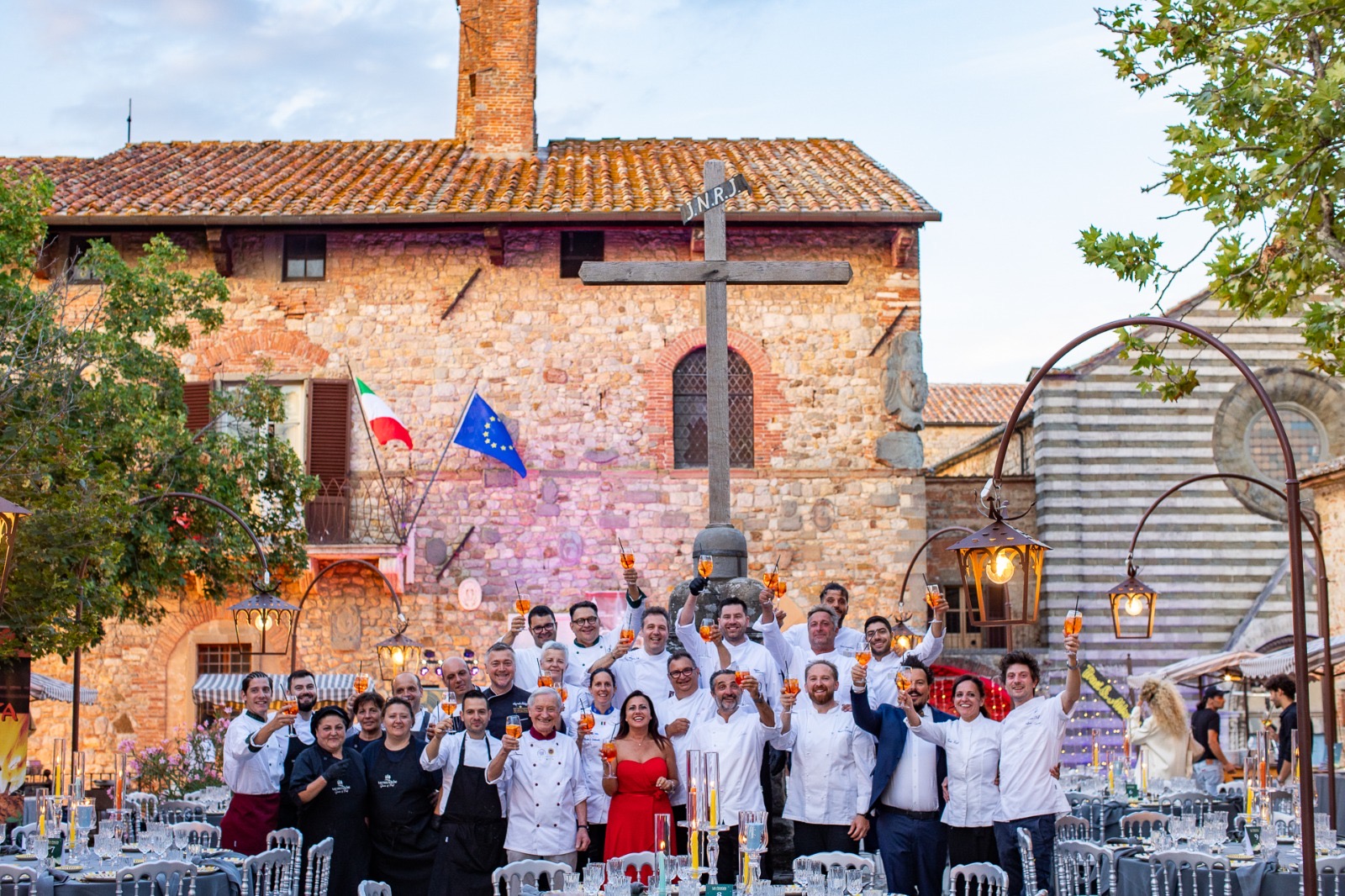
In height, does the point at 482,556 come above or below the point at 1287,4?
below

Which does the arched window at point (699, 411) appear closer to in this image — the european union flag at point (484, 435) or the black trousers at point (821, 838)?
the european union flag at point (484, 435)

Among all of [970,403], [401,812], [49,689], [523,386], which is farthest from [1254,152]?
[970,403]

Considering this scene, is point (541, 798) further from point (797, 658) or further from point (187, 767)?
point (187, 767)

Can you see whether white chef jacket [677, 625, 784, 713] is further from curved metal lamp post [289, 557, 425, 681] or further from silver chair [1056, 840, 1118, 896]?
curved metal lamp post [289, 557, 425, 681]

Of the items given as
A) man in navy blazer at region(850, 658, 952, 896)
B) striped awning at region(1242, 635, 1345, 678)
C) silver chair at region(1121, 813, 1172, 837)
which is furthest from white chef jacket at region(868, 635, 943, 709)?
striped awning at region(1242, 635, 1345, 678)

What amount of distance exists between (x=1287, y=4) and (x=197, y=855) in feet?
29.0

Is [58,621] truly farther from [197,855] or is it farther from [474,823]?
[474,823]

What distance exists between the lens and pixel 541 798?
8.18 metres

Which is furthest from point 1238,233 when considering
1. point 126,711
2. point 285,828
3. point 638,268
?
point 126,711

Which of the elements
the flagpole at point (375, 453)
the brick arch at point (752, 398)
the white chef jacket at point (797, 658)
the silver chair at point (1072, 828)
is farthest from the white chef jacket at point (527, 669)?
the brick arch at point (752, 398)

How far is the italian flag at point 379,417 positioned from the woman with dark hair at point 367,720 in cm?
912

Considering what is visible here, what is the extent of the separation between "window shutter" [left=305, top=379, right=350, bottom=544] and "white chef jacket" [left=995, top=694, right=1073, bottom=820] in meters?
11.9

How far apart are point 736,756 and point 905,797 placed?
1.21m

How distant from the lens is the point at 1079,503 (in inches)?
858
